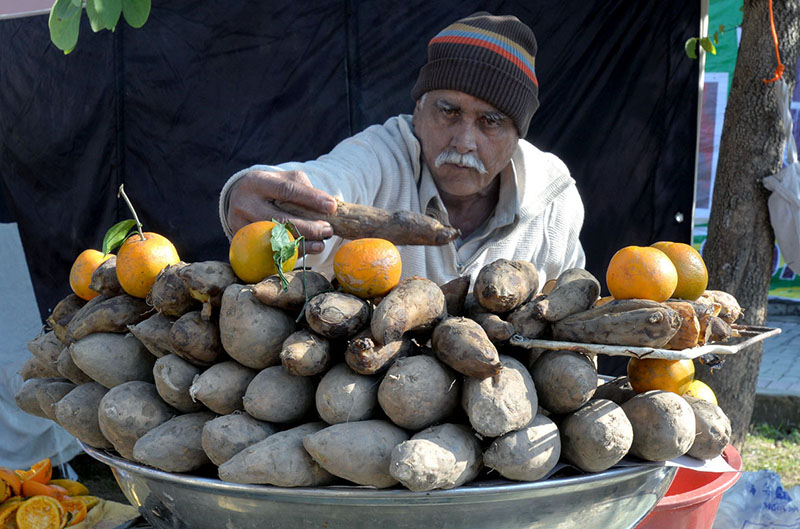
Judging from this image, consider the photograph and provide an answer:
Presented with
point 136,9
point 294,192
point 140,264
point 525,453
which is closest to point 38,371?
point 140,264

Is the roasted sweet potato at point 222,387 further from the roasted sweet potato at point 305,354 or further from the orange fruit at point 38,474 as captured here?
the orange fruit at point 38,474

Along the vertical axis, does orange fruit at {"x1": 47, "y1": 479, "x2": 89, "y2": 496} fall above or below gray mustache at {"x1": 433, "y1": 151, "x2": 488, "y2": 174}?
below

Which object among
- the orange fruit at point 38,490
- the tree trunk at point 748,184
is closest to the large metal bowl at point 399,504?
the orange fruit at point 38,490

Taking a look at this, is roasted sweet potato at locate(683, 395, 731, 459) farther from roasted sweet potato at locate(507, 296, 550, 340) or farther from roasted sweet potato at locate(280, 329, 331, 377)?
roasted sweet potato at locate(280, 329, 331, 377)

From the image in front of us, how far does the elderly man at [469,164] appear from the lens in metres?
2.38

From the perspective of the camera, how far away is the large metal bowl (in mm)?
1243

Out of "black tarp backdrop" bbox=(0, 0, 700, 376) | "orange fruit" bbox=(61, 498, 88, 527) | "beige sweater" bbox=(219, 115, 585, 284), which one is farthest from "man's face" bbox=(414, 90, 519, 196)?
"orange fruit" bbox=(61, 498, 88, 527)

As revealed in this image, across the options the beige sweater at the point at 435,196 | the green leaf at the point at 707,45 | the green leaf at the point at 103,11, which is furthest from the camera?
the green leaf at the point at 707,45

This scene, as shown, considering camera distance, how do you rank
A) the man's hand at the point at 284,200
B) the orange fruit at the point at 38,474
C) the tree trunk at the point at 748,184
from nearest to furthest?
the man's hand at the point at 284,200 < the orange fruit at the point at 38,474 < the tree trunk at the point at 748,184

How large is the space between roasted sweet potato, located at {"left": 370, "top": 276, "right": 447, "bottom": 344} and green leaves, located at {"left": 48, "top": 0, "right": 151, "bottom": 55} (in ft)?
3.91

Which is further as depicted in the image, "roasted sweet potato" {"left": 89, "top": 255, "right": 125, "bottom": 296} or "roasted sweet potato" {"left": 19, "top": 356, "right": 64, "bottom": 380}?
"roasted sweet potato" {"left": 19, "top": 356, "right": 64, "bottom": 380}

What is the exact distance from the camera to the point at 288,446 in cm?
130

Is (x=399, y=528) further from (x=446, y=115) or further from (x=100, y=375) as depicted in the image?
(x=446, y=115)

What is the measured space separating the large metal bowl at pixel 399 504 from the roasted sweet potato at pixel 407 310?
0.97 feet
